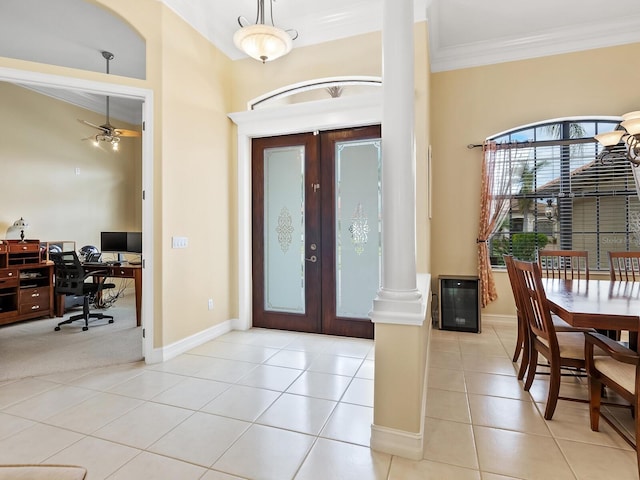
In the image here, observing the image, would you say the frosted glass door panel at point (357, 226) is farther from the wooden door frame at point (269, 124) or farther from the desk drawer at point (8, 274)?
the desk drawer at point (8, 274)

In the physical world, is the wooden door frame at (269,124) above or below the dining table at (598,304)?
above

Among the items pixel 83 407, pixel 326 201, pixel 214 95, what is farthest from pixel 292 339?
pixel 214 95

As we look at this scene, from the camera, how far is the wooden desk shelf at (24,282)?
448cm

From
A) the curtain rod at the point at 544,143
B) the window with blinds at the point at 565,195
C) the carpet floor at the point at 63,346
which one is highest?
the curtain rod at the point at 544,143

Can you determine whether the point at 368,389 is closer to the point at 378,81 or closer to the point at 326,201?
the point at 326,201

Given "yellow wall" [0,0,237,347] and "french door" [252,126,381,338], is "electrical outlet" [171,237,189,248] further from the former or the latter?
"french door" [252,126,381,338]

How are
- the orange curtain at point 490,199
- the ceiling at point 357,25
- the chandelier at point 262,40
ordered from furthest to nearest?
the orange curtain at point 490,199 < the ceiling at point 357,25 < the chandelier at point 262,40

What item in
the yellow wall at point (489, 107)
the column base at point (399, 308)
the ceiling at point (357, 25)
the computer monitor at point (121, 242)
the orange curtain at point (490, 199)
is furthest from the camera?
the computer monitor at point (121, 242)

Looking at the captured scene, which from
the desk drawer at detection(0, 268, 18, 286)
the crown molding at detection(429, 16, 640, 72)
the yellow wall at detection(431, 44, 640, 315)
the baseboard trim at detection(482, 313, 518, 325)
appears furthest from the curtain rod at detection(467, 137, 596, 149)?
the desk drawer at detection(0, 268, 18, 286)

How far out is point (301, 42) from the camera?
399cm

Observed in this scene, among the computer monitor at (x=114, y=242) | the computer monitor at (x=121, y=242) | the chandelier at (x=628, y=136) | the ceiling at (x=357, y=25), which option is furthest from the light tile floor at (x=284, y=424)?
the ceiling at (x=357, y=25)

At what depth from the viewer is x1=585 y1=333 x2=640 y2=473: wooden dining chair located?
5.71 feet

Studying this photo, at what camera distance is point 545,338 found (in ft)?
7.52

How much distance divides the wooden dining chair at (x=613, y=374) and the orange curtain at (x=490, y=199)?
2.22 metres
